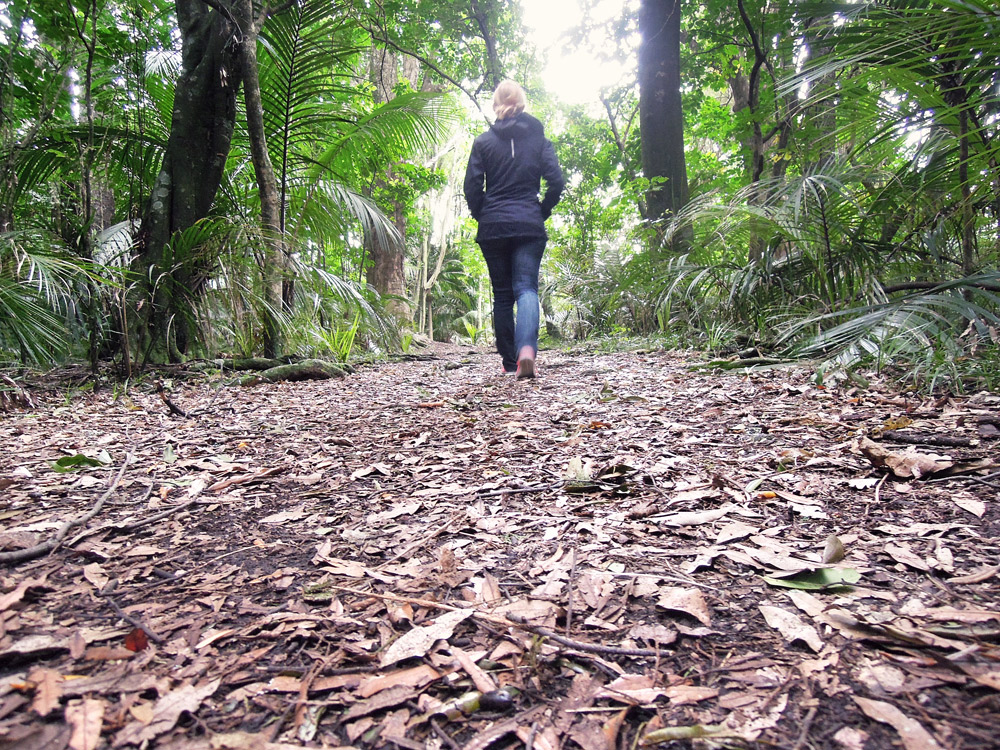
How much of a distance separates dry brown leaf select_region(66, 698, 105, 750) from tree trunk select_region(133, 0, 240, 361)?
335cm

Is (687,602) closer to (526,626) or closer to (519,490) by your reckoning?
(526,626)

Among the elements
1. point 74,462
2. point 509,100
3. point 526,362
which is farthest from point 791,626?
point 509,100

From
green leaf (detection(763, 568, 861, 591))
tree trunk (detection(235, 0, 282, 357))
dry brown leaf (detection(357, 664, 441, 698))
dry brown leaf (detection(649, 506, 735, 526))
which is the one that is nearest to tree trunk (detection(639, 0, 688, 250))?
tree trunk (detection(235, 0, 282, 357))

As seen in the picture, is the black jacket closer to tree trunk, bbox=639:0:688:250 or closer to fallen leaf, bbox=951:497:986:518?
tree trunk, bbox=639:0:688:250

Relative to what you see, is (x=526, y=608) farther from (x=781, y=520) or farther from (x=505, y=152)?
(x=505, y=152)

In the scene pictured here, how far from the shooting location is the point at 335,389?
3406 millimetres

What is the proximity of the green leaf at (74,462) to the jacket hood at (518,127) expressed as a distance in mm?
2686

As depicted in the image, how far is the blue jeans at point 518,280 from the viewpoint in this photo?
3182mm

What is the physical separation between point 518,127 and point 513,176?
0.31 metres

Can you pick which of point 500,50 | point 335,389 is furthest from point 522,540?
point 500,50

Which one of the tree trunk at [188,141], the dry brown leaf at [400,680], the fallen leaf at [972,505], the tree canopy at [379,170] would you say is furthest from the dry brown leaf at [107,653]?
the tree trunk at [188,141]

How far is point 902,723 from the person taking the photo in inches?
23.0

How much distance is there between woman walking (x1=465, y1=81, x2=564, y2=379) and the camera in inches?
124

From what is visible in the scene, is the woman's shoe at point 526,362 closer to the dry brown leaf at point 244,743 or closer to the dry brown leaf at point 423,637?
the dry brown leaf at point 423,637
